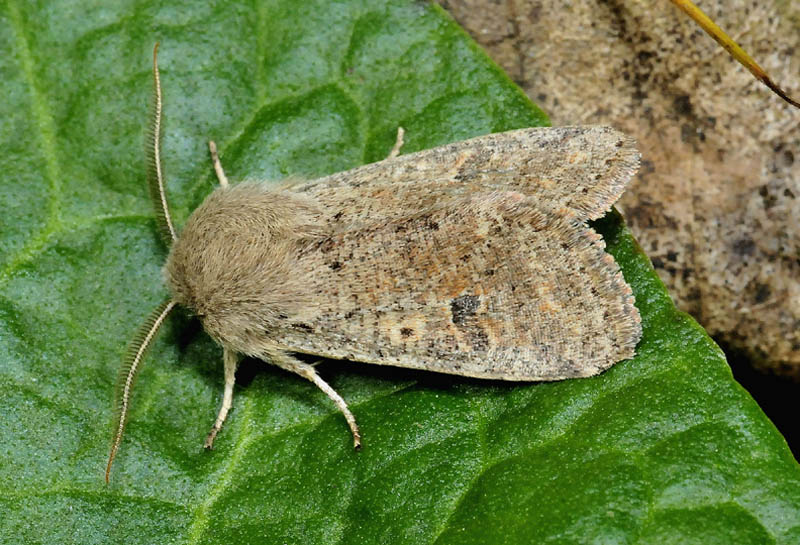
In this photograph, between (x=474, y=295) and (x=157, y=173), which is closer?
(x=474, y=295)

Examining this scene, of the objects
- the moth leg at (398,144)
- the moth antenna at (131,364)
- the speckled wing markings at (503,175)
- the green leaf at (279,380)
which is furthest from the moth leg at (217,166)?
the moth leg at (398,144)

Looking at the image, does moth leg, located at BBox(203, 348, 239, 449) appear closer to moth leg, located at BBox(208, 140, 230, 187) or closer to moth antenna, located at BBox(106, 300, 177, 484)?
moth antenna, located at BBox(106, 300, 177, 484)

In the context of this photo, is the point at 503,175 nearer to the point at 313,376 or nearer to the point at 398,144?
the point at 398,144

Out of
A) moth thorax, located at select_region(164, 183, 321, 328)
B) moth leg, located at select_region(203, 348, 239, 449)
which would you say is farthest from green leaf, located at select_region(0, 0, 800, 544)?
moth thorax, located at select_region(164, 183, 321, 328)

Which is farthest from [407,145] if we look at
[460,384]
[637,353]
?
[637,353]

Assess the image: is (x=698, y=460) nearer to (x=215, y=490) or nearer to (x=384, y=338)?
(x=384, y=338)

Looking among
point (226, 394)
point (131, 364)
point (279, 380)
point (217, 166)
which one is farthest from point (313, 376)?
point (217, 166)

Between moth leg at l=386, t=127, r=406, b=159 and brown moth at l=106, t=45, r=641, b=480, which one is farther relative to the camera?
moth leg at l=386, t=127, r=406, b=159
